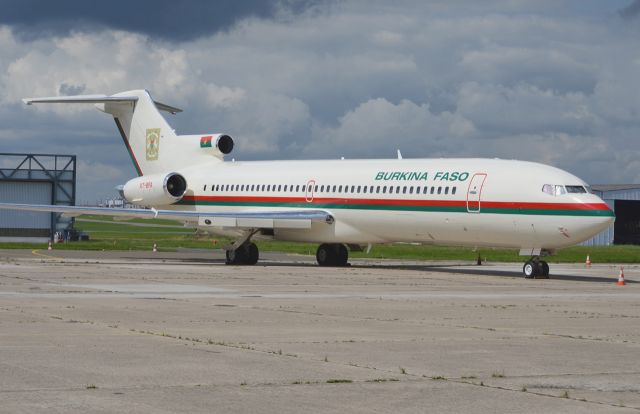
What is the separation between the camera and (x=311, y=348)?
1427 centimetres

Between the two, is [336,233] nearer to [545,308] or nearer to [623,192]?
[545,308]

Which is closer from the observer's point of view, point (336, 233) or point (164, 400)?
point (164, 400)

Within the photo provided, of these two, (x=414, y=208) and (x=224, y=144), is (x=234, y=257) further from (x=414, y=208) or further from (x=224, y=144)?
(x=414, y=208)

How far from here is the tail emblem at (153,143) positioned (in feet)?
154

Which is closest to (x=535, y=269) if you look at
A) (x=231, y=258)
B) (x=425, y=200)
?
(x=425, y=200)

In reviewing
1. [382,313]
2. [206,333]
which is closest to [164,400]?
[206,333]

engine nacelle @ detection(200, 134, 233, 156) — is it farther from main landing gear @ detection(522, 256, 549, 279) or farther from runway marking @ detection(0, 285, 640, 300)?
runway marking @ detection(0, 285, 640, 300)

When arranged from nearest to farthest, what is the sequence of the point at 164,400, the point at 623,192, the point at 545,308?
the point at 164,400
the point at 545,308
the point at 623,192

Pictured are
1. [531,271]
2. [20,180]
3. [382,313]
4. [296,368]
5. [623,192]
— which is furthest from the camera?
[623,192]

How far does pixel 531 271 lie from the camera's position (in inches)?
1320

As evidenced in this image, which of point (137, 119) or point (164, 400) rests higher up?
point (137, 119)

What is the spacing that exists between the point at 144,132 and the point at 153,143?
0.71 metres

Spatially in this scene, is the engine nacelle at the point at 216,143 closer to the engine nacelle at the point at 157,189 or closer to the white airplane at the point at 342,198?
the white airplane at the point at 342,198

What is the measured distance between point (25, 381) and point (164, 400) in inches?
70.6
